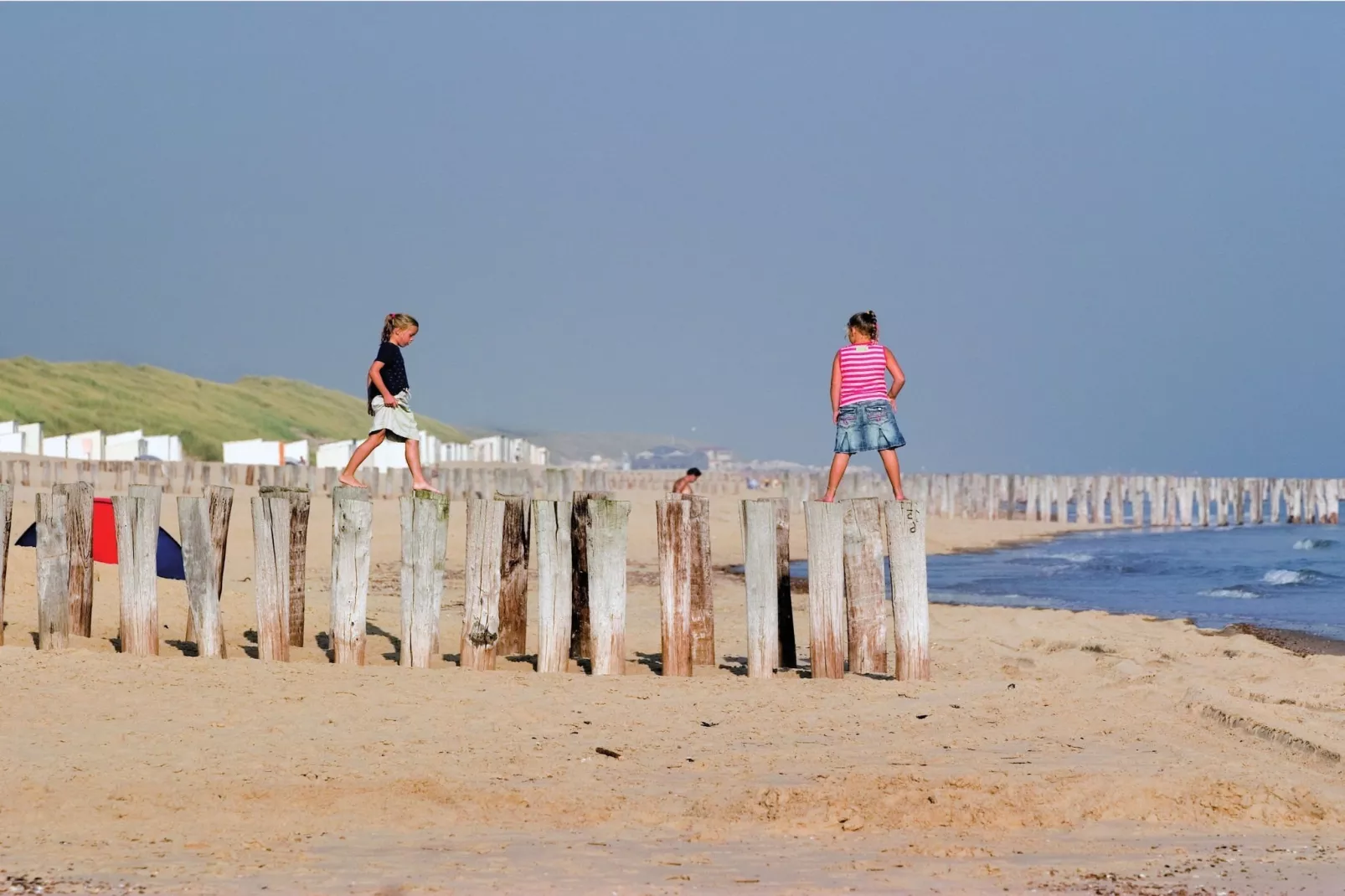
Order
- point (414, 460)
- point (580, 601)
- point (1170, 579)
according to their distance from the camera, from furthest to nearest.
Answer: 1. point (1170, 579)
2. point (414, 460)
3. point (580, 601)

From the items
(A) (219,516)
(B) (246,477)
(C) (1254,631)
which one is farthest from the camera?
(B) (246,477)

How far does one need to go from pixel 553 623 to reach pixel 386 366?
2.80 meters

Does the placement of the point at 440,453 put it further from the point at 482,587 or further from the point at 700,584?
the point at 700,584

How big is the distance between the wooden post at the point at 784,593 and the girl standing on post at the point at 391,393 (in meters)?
2.82

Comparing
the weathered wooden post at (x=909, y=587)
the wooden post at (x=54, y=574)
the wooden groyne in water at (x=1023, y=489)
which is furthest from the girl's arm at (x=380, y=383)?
the wooden groyne in water at (x=1023, y=489)

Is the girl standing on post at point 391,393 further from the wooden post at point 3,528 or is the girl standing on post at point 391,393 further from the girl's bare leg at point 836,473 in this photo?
the girl's bare leg at point 836,473

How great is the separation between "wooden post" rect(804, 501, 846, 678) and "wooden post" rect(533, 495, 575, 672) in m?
1.42

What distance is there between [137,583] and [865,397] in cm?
467

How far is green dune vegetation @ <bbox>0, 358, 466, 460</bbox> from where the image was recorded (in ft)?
172

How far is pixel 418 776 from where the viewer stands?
5.81 meters

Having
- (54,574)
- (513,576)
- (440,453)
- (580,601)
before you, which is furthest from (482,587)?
(440,453)

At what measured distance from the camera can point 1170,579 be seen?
2044 cm

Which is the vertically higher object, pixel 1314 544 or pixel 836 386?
pixel 836 386

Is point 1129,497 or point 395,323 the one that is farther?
point 1129,497
